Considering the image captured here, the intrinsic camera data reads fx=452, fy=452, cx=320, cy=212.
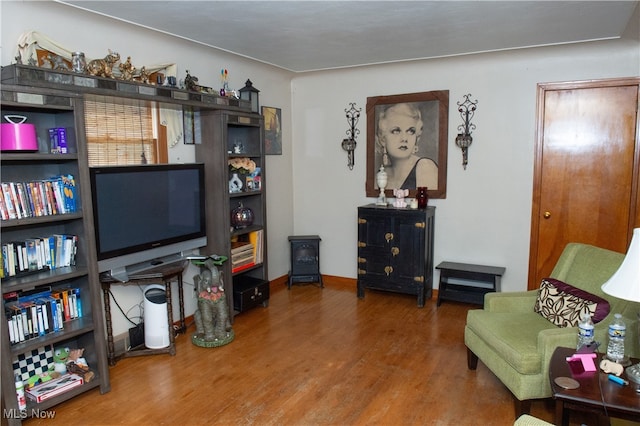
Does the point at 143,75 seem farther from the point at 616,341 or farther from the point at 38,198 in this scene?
the point at 616,341

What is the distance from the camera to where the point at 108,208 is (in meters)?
3.14

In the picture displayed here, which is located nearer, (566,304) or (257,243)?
(566,304)

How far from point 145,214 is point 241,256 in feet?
3.49

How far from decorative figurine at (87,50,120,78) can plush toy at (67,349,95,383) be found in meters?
1.81

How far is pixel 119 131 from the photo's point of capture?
3.37 metres

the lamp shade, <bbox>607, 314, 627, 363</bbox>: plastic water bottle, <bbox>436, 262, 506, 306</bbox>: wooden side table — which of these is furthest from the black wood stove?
the lamp shade

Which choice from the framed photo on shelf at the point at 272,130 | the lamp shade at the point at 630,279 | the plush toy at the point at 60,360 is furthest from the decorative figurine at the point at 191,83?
the lamp shade at the point at 630,279

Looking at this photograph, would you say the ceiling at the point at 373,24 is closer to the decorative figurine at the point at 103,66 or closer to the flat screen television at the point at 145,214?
the decorative figurine at the point at 103,66

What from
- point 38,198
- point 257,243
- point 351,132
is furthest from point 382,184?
point 38,198

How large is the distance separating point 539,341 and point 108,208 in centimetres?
285

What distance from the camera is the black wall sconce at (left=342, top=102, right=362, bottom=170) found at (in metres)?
5.05

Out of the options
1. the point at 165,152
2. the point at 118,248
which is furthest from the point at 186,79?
the point at 118,248

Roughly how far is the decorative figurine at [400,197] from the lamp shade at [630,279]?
279 cm

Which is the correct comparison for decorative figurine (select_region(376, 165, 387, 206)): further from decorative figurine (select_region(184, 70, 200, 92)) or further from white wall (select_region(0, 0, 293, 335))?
decorative figurine (select_region(184, 70, 200, 92))
